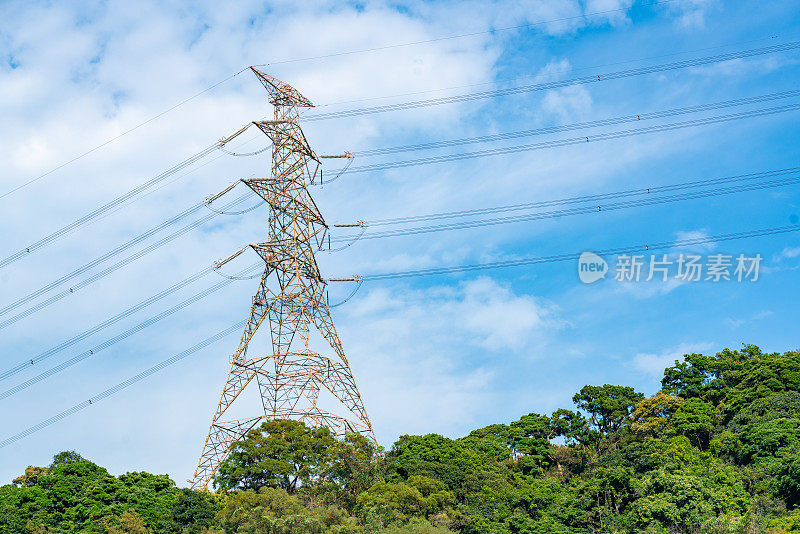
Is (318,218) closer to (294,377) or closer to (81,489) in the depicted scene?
(294,377)

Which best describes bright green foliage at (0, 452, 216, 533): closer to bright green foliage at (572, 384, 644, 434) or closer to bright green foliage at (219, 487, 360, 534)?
bright green foliage at (219, 487, 360, 534)

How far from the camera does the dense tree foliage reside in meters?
32.5

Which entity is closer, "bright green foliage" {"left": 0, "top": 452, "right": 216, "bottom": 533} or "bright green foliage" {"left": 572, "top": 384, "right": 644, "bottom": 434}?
"bright green foliage" {"left": 0, "top": 452, "right": 216, "bottom": 533}

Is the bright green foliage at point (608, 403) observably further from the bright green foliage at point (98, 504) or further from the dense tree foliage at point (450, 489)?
the bright green foliage at point (98, 504)

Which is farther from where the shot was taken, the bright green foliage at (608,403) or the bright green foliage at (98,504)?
the bright green foliage at (608,403)

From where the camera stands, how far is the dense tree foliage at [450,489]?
107 ft

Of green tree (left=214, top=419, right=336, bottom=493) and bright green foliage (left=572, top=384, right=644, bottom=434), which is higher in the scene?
bright green foliage (left=572, top=384, right=644, bottom=434)

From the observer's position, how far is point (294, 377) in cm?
3922

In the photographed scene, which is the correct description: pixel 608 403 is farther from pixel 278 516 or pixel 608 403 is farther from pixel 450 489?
pixel 278 516

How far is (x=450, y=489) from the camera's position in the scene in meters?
38.3

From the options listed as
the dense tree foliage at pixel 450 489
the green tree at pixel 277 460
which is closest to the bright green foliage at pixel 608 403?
the dense tree foliage at pixel 450 489

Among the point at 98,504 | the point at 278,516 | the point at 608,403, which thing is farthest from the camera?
the point at 608,403

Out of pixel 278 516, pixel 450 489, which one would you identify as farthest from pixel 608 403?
pixel 278 516

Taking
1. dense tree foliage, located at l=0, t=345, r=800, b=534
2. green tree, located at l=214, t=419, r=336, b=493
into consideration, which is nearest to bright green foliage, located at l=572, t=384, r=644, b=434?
dense tree foliage, located at l=0, t=345, r=800, b=534
